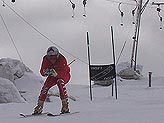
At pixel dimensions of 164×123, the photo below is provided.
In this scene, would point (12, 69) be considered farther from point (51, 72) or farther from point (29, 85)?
point (51, 72)

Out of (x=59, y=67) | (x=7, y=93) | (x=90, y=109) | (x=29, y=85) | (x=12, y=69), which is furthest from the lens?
(x=12, y=69)

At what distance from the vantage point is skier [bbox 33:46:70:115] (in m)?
10.0

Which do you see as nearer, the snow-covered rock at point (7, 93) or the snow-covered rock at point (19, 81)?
the snow-covered rock at point (7, 93)

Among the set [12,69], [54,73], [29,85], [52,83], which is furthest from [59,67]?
[12,69]

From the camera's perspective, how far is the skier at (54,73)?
10016mm

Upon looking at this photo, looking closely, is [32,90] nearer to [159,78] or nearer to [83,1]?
[83,1]

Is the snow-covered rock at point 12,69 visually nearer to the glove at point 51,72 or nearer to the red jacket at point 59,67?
the red jacket at point 59,67

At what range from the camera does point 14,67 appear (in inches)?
977

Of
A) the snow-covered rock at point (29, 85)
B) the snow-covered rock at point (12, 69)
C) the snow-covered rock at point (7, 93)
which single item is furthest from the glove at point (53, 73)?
the snow-covered rock at point (12, 69)

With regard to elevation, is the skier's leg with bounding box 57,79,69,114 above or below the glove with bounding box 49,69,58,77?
below

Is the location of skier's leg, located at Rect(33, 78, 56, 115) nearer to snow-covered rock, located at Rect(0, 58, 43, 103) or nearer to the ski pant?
the ski pant

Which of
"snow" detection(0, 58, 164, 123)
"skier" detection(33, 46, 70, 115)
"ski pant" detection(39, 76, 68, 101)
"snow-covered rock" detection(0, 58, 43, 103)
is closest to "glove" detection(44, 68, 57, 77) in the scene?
"skier" detection(33, 46, 70, 115)

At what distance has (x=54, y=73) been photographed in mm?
9984

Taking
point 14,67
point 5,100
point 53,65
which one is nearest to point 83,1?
point 14,67
